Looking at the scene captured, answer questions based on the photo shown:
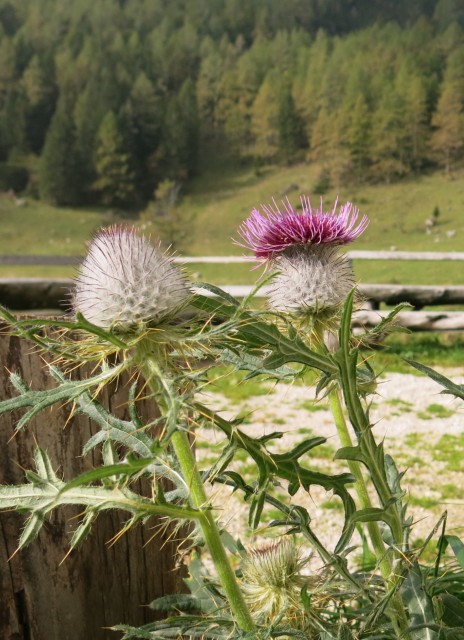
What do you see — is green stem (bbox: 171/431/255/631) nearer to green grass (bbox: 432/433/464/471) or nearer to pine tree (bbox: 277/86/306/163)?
green grass (bbox: 432/433/464/471)

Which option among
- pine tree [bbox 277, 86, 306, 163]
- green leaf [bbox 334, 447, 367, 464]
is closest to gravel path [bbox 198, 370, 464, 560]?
green leaf [bbox 334, 447, 367, 464]

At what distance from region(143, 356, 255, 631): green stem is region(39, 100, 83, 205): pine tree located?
48098 mm

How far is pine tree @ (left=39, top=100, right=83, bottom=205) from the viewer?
47.7 m

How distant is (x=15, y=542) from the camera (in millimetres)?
1791

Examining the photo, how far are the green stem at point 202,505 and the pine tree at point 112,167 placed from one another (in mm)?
46575

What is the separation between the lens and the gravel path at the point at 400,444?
4.16 metres

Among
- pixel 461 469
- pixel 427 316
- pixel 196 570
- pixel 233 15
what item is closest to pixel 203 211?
pixel 233 15

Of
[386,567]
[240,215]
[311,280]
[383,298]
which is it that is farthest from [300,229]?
[240,215]

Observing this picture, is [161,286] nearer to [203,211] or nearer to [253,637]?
[253,637]

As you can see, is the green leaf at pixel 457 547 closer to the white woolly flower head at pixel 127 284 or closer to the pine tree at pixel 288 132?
the white woolly flower head at pixel 127 284

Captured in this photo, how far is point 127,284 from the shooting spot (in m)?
1.09

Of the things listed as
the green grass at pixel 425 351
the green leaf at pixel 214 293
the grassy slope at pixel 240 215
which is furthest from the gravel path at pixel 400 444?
the grassy slope at pixel 240 215

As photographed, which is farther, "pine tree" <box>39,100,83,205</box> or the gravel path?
"pine tree" <box>39,100,83,205</box>

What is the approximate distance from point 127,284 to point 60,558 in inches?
42.0
